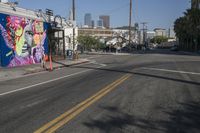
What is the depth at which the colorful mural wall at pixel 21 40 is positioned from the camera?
1072 inches

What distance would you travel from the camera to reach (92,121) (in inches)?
321

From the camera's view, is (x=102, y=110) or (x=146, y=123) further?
(x=102, y=110)

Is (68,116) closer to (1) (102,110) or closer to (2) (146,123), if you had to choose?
(1) (102,110)

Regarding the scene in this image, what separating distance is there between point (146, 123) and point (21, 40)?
2346cm

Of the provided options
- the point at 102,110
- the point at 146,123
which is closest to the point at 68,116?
the point at 102,110

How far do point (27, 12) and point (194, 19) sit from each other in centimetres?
5834

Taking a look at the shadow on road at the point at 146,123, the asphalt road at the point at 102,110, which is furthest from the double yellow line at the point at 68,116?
the shadow on road at the point at 146,123

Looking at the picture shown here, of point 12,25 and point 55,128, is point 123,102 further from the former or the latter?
point 12,25

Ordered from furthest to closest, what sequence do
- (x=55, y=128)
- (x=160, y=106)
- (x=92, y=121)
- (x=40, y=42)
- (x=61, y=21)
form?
(x=61, y=21) < (x=40, y=42) < (x=160, y=106) < (x=92, y=121) < (x=55, y=128)

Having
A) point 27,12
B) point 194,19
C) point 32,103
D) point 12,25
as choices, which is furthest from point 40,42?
point 194,19

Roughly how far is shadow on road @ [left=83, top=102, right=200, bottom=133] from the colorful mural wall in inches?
766

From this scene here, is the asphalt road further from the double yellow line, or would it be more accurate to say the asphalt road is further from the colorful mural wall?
the colorful mural wall

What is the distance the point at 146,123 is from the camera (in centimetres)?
799

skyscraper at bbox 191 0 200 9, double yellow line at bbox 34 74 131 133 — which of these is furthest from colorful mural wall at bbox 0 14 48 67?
skyscraper at bbox 191 0 200 9
